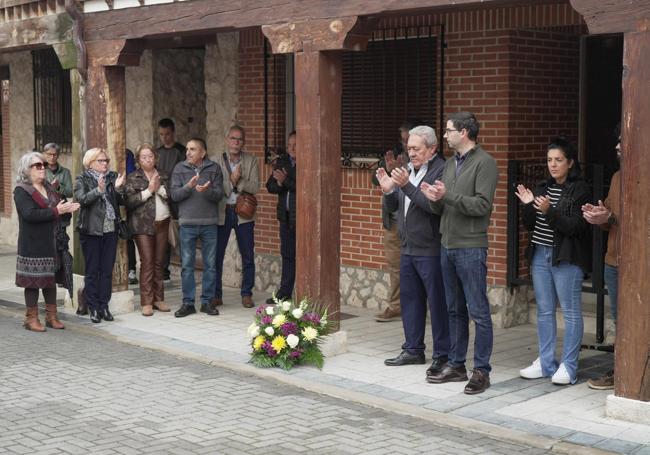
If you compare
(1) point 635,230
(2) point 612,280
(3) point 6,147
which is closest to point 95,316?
(2) point 612,280

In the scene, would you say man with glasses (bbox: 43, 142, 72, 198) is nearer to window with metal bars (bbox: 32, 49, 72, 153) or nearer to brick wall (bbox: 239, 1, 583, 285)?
window with metal bars (bbox: 32, 49, 72, 153)

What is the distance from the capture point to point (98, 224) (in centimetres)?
1020

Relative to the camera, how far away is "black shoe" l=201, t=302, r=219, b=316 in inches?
421

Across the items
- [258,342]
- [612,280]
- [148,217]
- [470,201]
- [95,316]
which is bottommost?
[95,316]

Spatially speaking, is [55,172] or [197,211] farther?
[55,172]

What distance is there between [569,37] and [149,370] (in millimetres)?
5230

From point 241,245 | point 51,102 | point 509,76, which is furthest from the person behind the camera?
point 51,102

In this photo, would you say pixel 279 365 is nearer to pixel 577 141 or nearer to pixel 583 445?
pixel 583 445

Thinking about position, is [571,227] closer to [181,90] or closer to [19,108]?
[181,90]

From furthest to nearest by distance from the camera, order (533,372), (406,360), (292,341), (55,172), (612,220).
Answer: (55,172) → (406,360) → (292,341) → (533,372) → (612,220)

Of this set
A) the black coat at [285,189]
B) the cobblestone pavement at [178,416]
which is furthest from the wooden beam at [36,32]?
the cobblestone pavement at [178,416]

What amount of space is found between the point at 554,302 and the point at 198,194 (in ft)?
13.2

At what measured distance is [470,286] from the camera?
7574 millimetres

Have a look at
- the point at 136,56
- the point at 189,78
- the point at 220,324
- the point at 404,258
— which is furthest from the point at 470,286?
the point at 189,78
